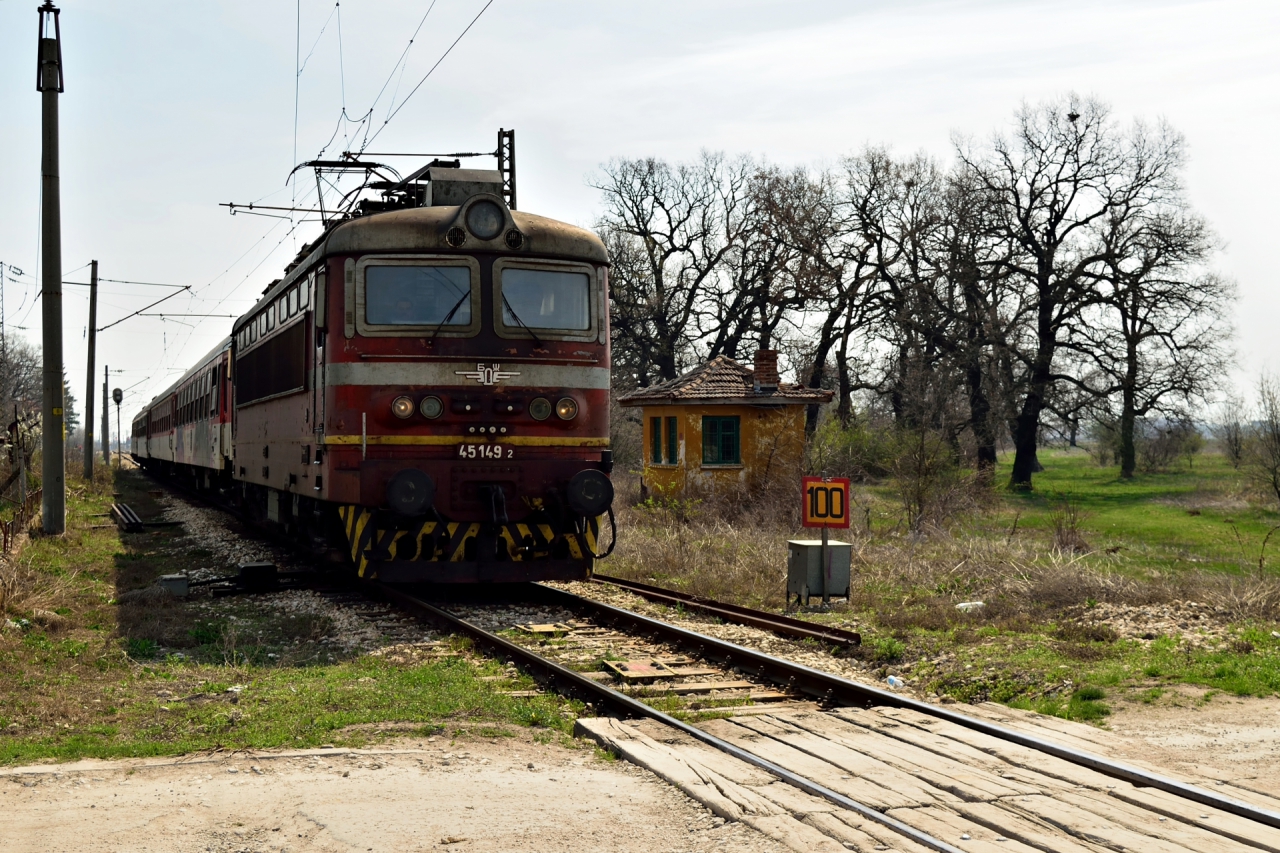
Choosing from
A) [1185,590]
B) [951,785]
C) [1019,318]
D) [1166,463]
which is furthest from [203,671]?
[1166,463]

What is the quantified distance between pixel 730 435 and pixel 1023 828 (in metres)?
22.6

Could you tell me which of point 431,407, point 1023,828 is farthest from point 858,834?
point 431,407

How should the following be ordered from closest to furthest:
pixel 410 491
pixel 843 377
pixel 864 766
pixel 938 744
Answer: pixel 864 766 → pixel 938 744 → pixel 410 491 → pixel 843 377

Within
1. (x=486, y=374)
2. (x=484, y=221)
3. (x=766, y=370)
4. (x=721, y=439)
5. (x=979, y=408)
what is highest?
(x=484, y=221)

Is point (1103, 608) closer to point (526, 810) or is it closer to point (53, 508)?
point (526, 810)

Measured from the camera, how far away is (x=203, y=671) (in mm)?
8547

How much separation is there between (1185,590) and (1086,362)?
112ft

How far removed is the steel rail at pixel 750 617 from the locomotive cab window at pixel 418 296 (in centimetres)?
342

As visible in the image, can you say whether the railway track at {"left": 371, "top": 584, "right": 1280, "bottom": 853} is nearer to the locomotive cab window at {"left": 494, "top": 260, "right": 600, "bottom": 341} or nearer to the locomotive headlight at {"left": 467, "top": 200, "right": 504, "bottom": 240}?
the locomotive cab window at {"left": 494, "top": 260, "right": 600, "bottom": 341}

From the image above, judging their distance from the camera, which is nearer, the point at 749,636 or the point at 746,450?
the point at 749,636

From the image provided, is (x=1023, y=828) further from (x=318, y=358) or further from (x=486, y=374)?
(x=318, y=358)

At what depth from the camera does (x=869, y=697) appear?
754cm

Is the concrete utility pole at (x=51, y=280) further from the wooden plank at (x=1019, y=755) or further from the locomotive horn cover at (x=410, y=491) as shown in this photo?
the wooden plank at (x=1019, y=755)

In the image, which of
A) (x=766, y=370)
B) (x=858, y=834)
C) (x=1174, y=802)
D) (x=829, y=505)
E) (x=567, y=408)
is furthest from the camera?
(x=766, y=370)
